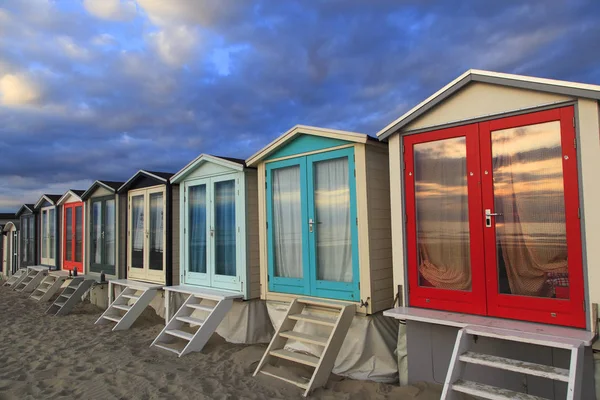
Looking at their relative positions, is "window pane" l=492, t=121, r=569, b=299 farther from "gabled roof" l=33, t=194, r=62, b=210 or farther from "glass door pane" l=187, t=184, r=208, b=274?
"gabled roof" l=33, t=194, r=62, b=210

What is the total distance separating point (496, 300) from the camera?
13.1 ft

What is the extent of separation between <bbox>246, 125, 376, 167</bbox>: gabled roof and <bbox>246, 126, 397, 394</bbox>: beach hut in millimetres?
12

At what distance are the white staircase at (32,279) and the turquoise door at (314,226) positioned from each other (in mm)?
8452

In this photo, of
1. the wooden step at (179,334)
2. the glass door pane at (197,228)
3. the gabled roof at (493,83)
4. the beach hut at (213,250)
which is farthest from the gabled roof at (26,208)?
the gabled roof at (493,83)

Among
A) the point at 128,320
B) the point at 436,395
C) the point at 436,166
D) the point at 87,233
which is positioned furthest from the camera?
the point at 87,233

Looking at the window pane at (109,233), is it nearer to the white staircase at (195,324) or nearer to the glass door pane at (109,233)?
the glass door pane at (109,233)

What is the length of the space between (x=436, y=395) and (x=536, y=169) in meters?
2.27

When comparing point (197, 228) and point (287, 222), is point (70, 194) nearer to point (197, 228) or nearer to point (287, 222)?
point (197, 228)

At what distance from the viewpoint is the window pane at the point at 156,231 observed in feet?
26.3

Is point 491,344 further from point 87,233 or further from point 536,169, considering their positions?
point 87,233

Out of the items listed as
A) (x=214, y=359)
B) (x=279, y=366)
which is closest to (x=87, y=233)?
(x=214, y=359)

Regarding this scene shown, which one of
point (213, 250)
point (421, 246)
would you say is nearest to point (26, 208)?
point (213, 250)

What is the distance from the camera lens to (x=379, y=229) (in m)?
5.19

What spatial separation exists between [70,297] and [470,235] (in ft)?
25.6
